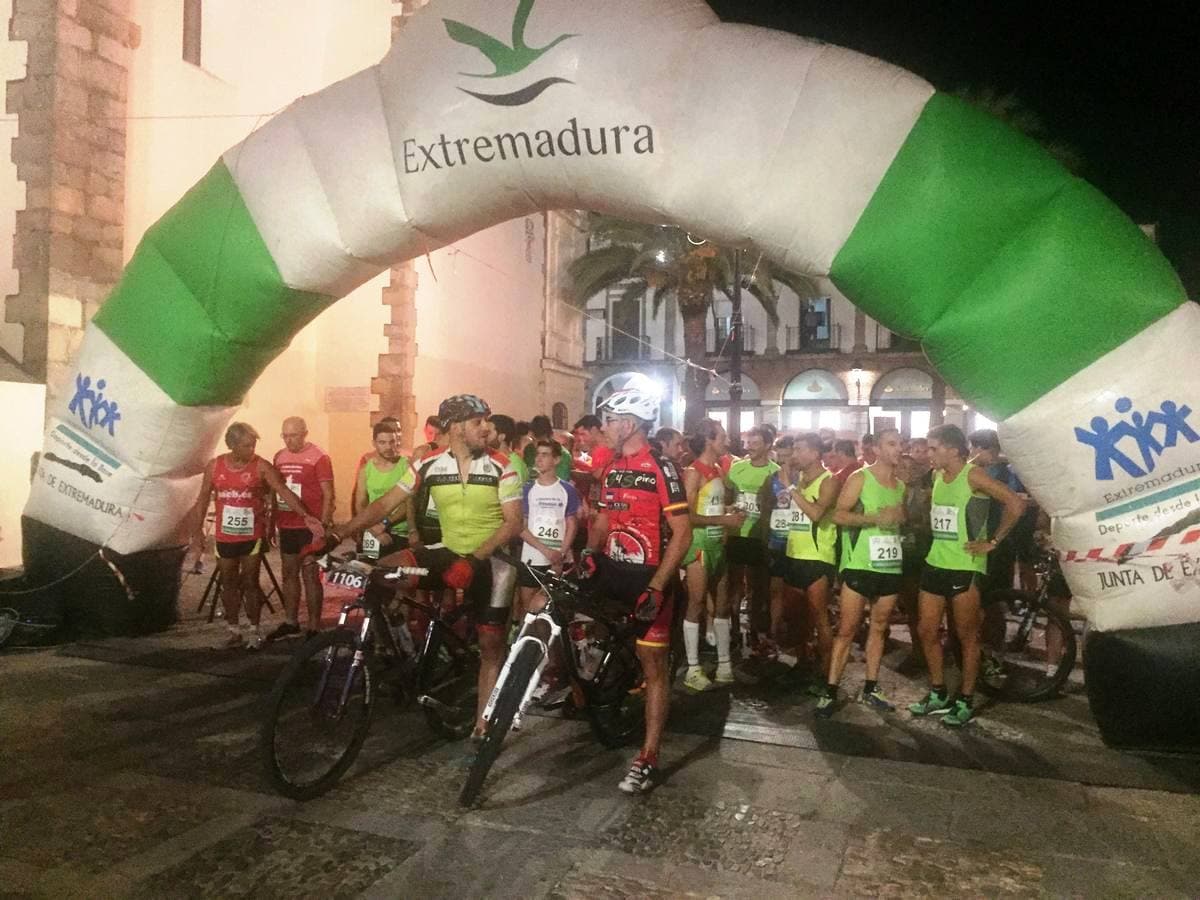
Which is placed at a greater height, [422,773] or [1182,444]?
[1182,444]

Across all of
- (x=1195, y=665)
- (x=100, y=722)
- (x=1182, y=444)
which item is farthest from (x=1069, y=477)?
(x=100, y=722)

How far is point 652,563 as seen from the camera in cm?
497

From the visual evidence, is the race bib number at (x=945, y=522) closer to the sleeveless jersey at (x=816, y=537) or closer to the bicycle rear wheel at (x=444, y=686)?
the sleeveless jersey at (x=816, y=537)

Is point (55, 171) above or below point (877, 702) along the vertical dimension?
above

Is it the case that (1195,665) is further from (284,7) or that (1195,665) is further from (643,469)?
(284,7)

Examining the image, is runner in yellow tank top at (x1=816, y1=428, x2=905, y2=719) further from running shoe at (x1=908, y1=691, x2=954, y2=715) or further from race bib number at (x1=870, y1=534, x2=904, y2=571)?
running shoe at (x1=908, y1=691, x2=954, y2=715)

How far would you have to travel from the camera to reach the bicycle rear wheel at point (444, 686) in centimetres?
504

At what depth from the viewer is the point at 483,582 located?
16.7 feet

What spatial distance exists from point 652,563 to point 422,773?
1665mm

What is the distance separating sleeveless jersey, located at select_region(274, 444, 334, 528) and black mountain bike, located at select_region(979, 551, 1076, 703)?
555cm

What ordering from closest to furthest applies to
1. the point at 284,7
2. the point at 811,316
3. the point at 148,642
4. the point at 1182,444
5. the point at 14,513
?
the point at 1182,444 → the point at 148,642 → the point at 14,513 → the point at 284,7 → the point at 811,316

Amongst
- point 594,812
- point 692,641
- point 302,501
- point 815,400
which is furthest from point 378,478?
point 815,400

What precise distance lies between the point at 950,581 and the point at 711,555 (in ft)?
6.29

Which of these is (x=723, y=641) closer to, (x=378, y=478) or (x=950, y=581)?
(x=950, y=581)
